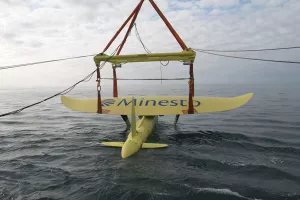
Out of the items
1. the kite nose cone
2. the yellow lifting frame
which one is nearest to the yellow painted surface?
the yellow lifting frame

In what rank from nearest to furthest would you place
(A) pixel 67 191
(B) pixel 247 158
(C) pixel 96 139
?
(A) pixel 67 191, (B) pixel 247 158, (C) pixel 96 139

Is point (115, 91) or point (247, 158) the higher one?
point (115, 91)

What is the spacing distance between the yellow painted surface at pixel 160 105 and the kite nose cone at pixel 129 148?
4.17 m

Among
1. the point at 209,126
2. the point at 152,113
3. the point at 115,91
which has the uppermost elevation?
the point at 115,91

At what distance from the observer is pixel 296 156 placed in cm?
1011

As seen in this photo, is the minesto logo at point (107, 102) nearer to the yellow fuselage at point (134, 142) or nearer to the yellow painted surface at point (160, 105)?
the yellow painted surface at point (160, 105)

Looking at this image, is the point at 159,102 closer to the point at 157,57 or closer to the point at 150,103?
the point at 150,103

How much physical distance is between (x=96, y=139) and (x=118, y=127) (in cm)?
421

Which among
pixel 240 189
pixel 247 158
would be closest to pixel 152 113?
pixel 247 158

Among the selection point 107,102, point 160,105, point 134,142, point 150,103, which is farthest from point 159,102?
point 134,142

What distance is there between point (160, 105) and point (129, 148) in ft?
19.4

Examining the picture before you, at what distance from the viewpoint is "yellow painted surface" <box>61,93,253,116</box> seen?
14.4 metres

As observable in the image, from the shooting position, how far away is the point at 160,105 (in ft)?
50.1

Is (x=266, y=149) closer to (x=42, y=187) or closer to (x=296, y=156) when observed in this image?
(x=296, y=156)
